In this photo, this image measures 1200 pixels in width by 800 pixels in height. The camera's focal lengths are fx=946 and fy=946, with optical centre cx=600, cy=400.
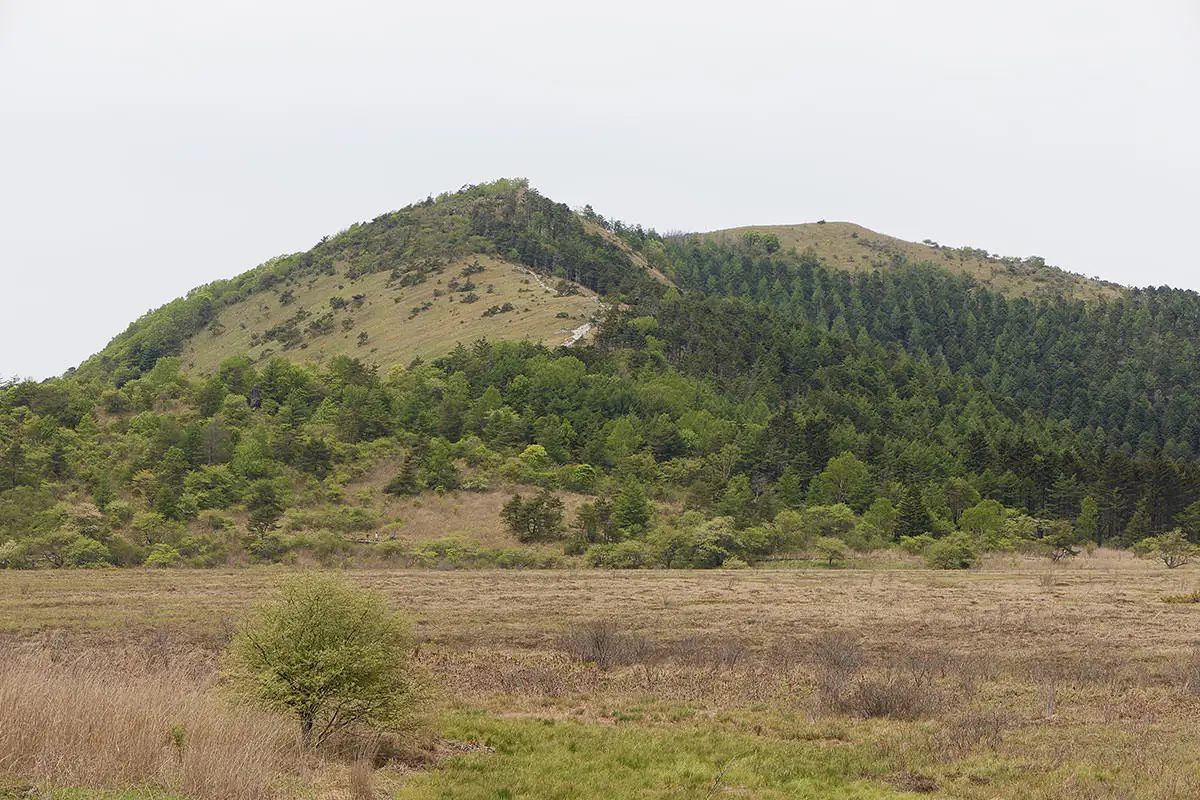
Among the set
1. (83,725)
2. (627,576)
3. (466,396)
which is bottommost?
(627,576)

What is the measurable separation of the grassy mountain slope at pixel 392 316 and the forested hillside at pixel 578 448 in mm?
1425

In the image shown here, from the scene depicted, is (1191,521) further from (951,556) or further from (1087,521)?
(951,556)

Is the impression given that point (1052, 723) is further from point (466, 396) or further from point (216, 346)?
point (216, 346)

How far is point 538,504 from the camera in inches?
2763

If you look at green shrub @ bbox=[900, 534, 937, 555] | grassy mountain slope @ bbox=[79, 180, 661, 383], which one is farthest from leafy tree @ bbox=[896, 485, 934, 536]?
grassy mountain slope @ bbox=[79, 180, 661, 383]

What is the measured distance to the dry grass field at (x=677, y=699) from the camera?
41.9 feet

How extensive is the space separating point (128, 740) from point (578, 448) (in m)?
76.9

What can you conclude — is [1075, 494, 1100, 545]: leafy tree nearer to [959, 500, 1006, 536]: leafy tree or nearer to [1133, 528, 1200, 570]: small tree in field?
[1133, 528, 1200, 570]: small tree in field

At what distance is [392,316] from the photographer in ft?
407

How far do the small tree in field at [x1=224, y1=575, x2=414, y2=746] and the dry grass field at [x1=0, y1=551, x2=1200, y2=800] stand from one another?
0.90m

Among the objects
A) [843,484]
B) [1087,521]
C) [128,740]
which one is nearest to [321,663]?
[128,740]

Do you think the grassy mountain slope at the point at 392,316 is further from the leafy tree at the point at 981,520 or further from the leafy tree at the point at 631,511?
the leafy tree at the point at 981,520

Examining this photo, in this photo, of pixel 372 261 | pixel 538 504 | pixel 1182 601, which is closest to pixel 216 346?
pixel 372 261

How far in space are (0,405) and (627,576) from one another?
65.5 meters
